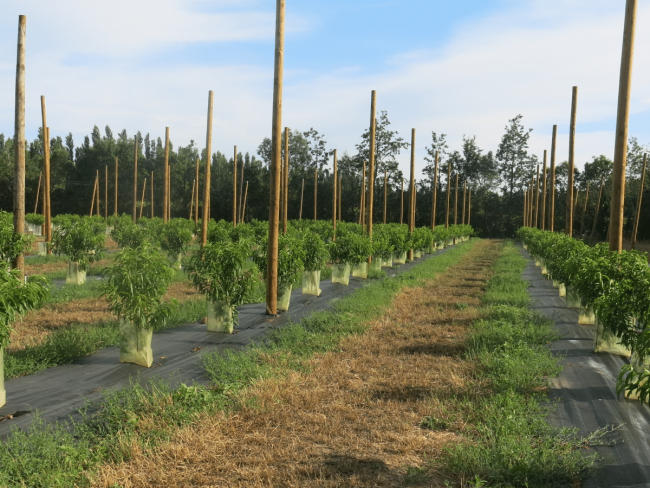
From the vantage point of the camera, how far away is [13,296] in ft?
16.3

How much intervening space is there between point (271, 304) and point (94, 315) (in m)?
3.25

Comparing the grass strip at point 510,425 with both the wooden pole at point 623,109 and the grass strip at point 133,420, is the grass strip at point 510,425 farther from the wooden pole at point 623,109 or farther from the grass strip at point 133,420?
the wooden pole at point 623,109

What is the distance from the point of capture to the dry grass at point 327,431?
414 centimetres

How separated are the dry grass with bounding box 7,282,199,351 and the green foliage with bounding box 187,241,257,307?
357 mm

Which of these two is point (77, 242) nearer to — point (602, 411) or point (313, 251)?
point (313, 251)

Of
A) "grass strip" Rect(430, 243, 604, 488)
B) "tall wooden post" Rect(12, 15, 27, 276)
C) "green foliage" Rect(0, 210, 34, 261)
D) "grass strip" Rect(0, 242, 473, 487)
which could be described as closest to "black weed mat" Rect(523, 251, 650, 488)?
"grass strip" Rect(430, 243, 604, 488)

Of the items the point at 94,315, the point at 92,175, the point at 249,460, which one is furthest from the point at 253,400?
the point at 92,175

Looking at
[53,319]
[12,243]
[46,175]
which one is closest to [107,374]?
[53,319]

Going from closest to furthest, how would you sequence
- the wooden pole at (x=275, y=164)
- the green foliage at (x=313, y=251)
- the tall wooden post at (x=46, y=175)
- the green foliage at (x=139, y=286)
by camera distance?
the green foliage at (x=139, y=286)
the wooden pole at (x=275, y=164)
the green foliage at (x=313, y=251)
the tall wooden post at (x=46, y=175)

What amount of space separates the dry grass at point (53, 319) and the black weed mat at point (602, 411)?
556 centimetres

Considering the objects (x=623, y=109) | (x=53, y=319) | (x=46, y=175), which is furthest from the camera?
(x=46, y=175)

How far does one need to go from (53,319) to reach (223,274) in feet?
11.3

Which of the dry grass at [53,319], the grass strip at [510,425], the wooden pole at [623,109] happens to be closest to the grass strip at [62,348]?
the dry grass at [53,319]

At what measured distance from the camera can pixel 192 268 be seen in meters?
8.59
